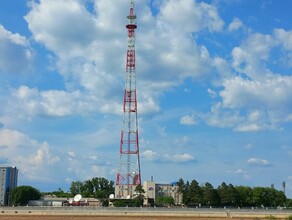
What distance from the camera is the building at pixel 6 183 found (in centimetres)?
16988

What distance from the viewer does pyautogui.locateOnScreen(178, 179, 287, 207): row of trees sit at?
425 feet

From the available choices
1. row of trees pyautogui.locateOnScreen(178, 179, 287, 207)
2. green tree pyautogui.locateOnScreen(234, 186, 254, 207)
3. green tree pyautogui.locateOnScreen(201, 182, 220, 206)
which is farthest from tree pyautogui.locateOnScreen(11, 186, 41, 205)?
green tree pyautogui.locateOnScreen(234, 186, 254, 207)

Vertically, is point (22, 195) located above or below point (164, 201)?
above

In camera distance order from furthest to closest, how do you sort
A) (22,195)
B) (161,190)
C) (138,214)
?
(161,190) → (22,195) → (138,214)

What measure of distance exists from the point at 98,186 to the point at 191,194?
6025cm

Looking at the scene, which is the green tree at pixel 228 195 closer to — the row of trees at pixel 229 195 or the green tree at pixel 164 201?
the row of trees at pixel 229 195

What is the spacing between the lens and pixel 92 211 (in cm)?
10088

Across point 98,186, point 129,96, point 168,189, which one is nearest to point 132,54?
point 129,96

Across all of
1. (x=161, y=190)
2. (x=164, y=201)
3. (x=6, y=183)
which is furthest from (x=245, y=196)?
(x=6, y=183)

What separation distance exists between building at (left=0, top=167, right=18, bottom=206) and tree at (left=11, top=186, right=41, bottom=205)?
31.5 feet

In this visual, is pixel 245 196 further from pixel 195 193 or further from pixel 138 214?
pixel 138 214

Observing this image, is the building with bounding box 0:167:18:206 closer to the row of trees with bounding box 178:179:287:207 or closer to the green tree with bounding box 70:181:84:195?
the green tree with bounding box 70:181:84:195

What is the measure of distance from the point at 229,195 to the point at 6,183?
84.9 m

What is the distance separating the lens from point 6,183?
172625 millimetres
